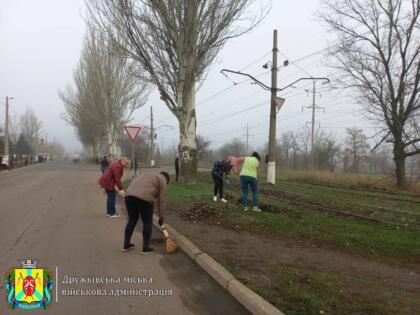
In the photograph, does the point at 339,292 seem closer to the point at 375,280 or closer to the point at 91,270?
the point at 375,280

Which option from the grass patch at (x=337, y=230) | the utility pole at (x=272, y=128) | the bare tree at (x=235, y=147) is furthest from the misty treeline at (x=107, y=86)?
the bare tree at (x=235, y=147)

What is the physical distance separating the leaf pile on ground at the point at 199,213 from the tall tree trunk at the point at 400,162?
56.7 feet

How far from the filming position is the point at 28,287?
4570 mm

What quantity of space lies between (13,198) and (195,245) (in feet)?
33.4

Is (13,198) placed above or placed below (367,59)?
below

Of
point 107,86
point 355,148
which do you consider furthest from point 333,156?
point 107,86

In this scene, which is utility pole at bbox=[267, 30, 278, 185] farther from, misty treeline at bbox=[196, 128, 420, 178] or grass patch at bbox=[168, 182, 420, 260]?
misty treeline at bbox=[196, 128, 420, 178]

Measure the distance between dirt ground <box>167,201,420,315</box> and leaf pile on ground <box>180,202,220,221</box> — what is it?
2.52ft

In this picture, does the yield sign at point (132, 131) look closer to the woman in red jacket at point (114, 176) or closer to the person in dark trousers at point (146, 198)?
the woman in red jacket at point (114, 176)

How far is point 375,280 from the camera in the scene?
5.30 m

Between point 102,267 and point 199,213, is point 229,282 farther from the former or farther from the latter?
point 199,213

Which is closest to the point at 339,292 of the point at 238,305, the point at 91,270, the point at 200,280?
the point at 238,305

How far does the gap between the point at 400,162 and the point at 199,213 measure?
18.5 meters

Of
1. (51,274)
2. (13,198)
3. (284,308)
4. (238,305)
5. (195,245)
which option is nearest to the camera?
(284,308)
